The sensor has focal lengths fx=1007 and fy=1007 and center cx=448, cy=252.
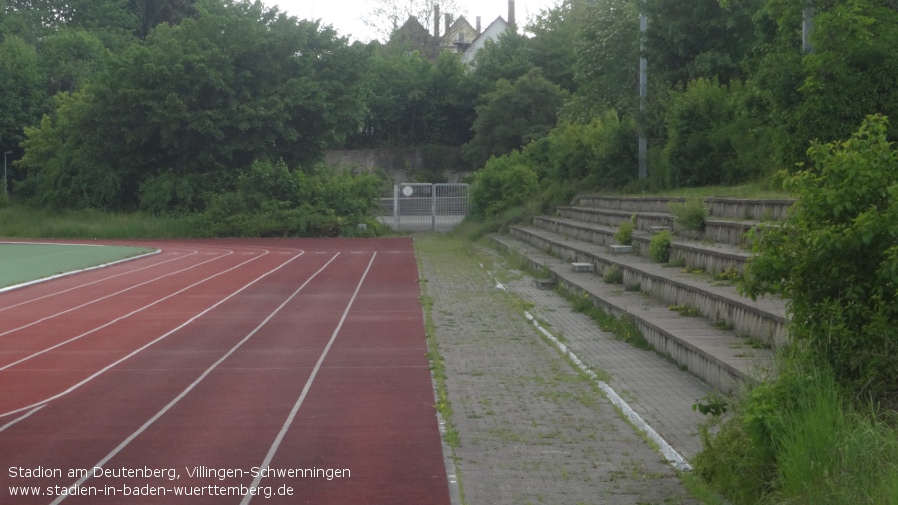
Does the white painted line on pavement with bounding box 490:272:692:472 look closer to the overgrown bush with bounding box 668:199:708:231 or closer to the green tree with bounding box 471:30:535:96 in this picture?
the overgrown bush with bounding box 668:199:708:231

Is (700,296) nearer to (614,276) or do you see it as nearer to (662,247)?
(662,247)

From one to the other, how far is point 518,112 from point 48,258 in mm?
32562

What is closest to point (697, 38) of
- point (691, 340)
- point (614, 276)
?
point (614, 276)

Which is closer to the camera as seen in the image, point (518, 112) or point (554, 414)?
point (554, 414)

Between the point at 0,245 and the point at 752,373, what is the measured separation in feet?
114

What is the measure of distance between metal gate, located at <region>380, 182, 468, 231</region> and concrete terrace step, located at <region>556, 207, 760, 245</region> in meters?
13.4

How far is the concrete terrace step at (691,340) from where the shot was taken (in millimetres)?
8406

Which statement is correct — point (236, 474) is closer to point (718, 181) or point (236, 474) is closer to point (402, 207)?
point (718, 181)

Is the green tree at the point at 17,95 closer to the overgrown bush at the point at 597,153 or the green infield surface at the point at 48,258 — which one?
the green infield surface at the point at 48,258

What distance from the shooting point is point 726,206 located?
1672cm

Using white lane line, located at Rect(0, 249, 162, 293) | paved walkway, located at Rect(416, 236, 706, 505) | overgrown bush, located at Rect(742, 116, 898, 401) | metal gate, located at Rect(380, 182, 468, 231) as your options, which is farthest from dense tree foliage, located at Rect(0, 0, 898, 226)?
white lane line, located at Rect(0, 249, 162, 293)

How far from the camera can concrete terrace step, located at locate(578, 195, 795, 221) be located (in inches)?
541

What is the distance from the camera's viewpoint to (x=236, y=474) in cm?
682

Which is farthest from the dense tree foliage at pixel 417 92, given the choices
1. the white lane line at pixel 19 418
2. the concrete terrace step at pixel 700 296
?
the white lane line at pixel 19 418
